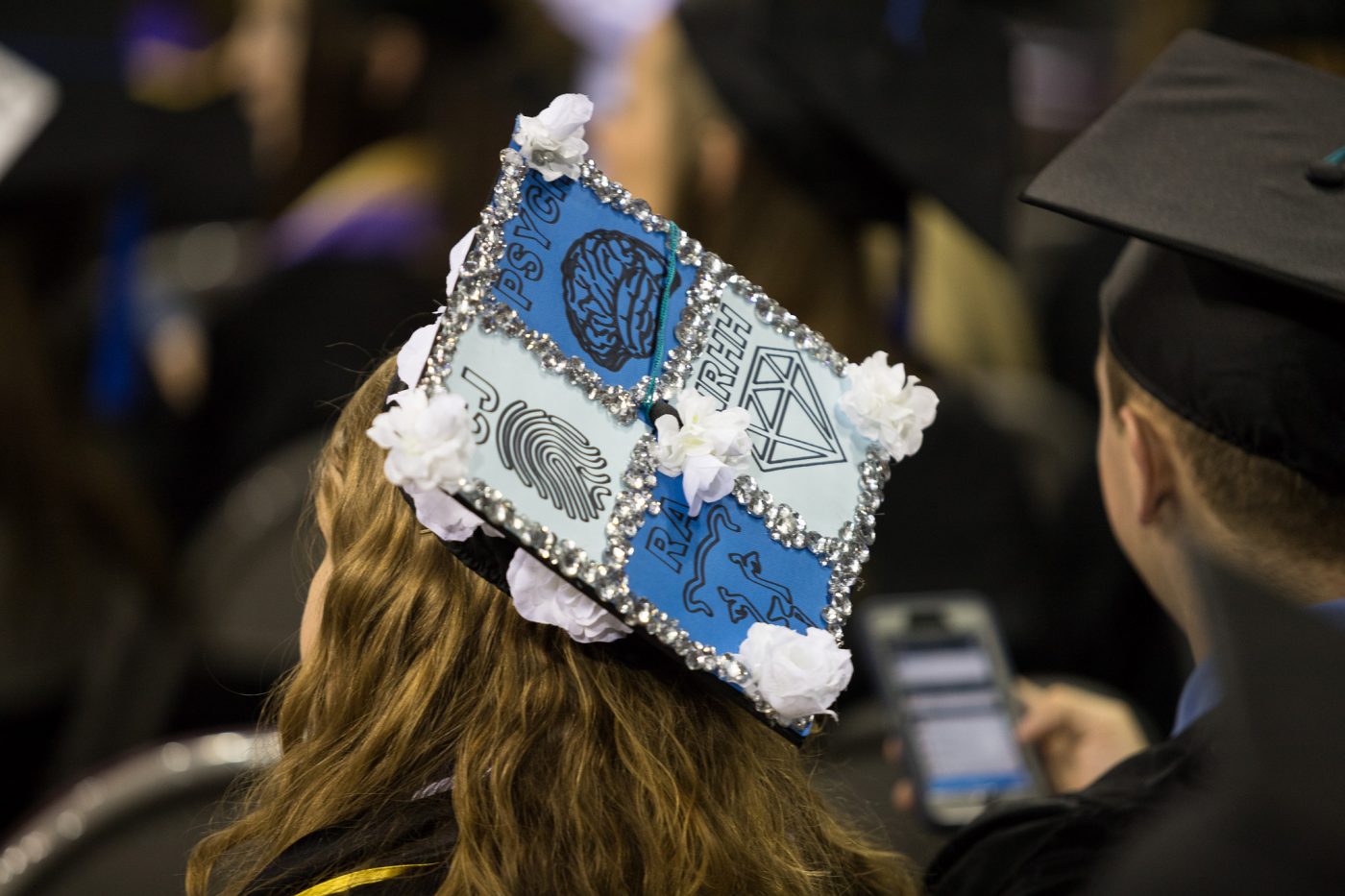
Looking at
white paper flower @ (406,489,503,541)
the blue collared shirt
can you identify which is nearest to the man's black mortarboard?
the blue collared shirt

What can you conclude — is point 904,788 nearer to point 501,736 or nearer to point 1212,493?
point 1212,493

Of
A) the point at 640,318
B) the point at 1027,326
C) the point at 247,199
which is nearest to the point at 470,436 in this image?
the point at 640,318

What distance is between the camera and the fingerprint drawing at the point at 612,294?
114 cm

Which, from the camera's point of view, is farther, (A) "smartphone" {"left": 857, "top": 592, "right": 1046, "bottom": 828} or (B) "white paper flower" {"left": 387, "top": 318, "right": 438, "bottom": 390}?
(A) "smartphone" {"left": 857, "top": 592, "right": 1046, "bottom": 828}

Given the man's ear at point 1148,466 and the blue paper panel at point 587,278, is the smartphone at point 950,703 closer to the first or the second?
the man's ear at point 1148,466

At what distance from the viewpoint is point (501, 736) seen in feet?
3.67

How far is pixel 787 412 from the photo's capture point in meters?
1.22

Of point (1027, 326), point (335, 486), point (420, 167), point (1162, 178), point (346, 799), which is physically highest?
point (1162, 178)

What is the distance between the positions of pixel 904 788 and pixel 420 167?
2.42 metres

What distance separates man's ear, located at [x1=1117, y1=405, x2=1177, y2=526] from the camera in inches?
58.8

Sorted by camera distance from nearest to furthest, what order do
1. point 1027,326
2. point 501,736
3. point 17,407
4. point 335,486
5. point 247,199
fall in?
point 501,736, point 335,486, point 17,407, point 1027,326, point 247,199

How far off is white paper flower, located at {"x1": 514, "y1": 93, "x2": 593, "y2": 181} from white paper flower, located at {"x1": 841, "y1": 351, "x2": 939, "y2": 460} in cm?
32

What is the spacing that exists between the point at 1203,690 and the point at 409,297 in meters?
2.16

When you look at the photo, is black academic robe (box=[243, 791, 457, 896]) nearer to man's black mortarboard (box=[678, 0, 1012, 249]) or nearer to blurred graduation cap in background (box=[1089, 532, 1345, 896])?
blurred graduation cap in background (box=[1089, 532, 1345, 896])
